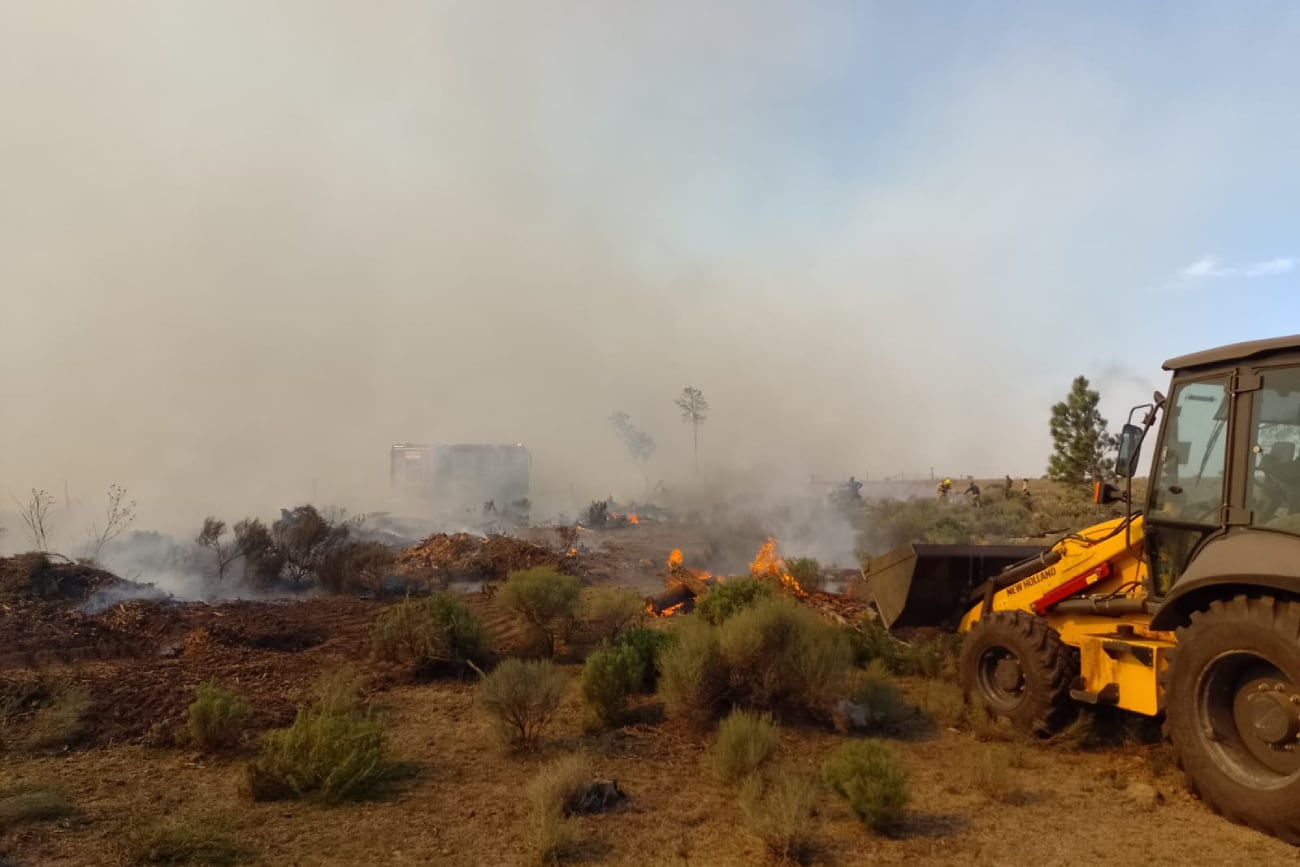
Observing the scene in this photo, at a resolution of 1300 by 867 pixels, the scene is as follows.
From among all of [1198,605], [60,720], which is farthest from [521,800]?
[1198,605]

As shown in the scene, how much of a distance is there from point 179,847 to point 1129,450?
7753mm

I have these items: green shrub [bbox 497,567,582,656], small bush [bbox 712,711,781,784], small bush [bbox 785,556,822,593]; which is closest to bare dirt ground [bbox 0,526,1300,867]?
small bush [bbox 712,711,781,784]

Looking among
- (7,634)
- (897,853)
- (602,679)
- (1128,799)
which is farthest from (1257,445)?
(7,634)

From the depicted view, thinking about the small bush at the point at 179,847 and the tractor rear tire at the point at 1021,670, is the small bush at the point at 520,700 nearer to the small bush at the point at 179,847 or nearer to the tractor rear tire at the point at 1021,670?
the small bush at the point at 179,847

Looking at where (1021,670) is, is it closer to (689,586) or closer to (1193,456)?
(1193,456)

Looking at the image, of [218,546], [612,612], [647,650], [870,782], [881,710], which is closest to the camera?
[870,782]

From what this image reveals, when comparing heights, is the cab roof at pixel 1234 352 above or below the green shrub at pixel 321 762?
above

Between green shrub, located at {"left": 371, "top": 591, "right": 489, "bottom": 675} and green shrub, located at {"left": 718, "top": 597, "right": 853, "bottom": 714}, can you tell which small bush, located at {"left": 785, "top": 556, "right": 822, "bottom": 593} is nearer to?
green shrub, located at {"left": 718, "top": 597, "right": 853, "bottom": 714}

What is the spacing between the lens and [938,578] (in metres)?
10.0

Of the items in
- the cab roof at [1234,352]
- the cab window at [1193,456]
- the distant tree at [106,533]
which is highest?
the cab roof at [1234,352]

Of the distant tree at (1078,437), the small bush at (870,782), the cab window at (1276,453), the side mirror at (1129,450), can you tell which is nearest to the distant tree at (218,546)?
the small bush at (870,782)

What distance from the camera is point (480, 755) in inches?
302

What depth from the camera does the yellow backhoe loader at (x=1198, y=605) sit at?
5414 mm

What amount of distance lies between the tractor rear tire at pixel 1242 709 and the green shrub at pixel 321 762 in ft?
20.5
